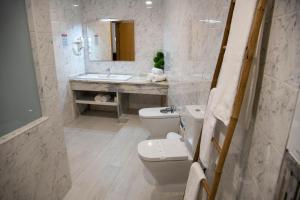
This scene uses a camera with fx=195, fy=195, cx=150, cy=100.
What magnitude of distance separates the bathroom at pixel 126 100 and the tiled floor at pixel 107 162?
14 millimetres

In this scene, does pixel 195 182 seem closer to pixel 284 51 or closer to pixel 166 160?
pixel 166 160

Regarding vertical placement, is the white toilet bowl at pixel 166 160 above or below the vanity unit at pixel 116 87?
below

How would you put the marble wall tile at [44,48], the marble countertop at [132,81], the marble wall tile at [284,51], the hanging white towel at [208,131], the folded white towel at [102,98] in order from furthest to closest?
1. the folded white towel at [102,98]
2. the marble countertop at [132,81]
3. the marble wall tile at [44,48]
4. the hanging white towel at [208,131]
5. the marble wall tile at [284,51]

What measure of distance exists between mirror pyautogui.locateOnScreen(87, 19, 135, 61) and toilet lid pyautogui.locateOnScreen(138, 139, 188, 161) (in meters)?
2.37

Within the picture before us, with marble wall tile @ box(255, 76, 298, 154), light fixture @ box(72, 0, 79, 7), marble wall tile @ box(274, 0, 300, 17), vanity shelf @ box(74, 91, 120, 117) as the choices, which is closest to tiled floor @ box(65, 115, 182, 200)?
vanity shelf @ box(74, 91, 120, 117)

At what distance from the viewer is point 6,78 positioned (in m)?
1.44

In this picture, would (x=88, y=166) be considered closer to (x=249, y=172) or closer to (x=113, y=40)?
(x=249, y=172)

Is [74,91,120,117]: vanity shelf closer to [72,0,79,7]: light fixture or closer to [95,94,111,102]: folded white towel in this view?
[95,94,111,102]: folded white towel

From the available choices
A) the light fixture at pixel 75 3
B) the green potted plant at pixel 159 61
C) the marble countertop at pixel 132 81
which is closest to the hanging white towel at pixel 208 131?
the marble countertop at pixel 132 81

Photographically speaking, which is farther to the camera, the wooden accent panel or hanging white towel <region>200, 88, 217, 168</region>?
the wooden accent panel

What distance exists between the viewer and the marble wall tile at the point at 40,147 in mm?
1333

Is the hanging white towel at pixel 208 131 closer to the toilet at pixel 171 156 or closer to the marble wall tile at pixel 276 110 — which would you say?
the marble wall tile at pixel 276 110

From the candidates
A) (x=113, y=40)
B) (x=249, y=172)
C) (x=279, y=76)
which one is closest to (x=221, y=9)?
(x=279, y=76)

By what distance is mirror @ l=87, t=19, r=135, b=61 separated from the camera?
147 inches
